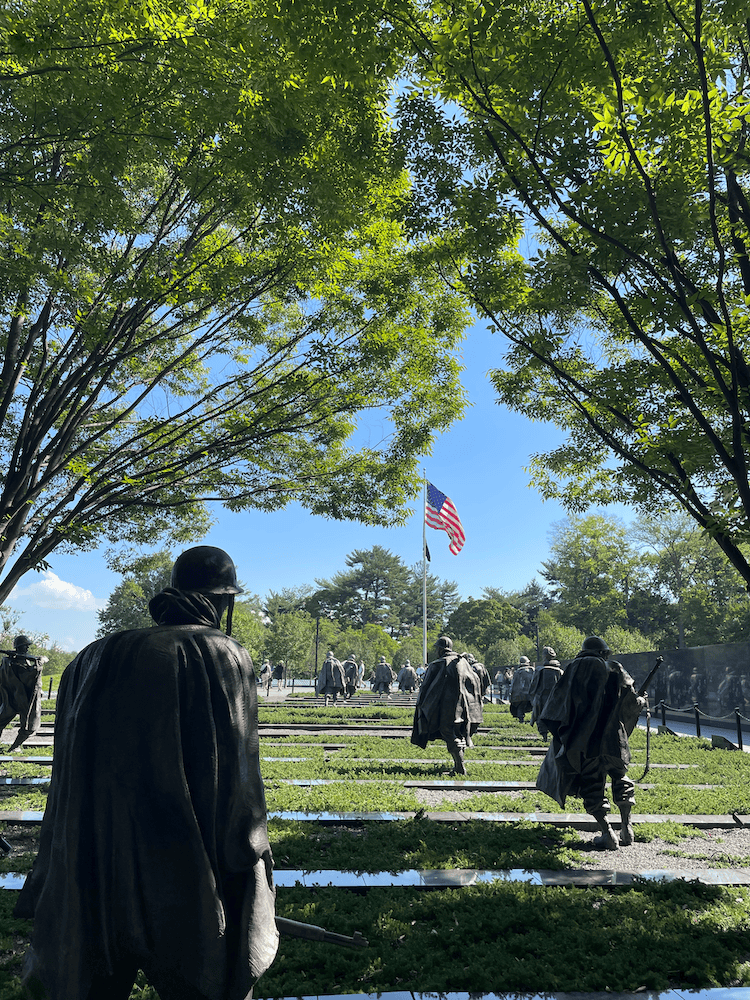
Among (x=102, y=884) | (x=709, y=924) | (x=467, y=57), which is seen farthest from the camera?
(x=467, y=57)

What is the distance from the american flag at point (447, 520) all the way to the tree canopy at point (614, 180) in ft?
57.7

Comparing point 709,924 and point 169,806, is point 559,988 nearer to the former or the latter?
point 709,924

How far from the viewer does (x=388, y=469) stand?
37.5 ft

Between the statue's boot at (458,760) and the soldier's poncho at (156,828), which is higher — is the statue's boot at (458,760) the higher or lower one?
the lower one

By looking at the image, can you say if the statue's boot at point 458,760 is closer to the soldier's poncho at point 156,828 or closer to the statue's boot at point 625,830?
the statue's boot at point 625,830

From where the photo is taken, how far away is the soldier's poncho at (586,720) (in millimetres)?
6445

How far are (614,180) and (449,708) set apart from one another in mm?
7774

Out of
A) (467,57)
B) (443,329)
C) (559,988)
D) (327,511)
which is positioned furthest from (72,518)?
(559,988)

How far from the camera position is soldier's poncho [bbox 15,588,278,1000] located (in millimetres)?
1965

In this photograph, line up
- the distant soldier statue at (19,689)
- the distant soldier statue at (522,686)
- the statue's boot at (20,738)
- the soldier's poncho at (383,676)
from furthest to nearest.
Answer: the soldier's poncho at (383,676), the distant soldier statue at (522,686), the statue's boot at (20,738), the distant soldier statue at (19,689)

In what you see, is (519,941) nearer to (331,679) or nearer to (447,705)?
(447,705)

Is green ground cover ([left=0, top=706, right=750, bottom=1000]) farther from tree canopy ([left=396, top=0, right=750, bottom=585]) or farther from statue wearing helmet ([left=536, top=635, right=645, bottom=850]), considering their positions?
tree canopy ([left=396, top=0, right=750, bottom=585])

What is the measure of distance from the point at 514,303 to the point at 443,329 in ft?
11.7

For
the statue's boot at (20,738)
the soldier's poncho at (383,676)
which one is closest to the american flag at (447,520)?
the soldier's poncho at (383,676)
